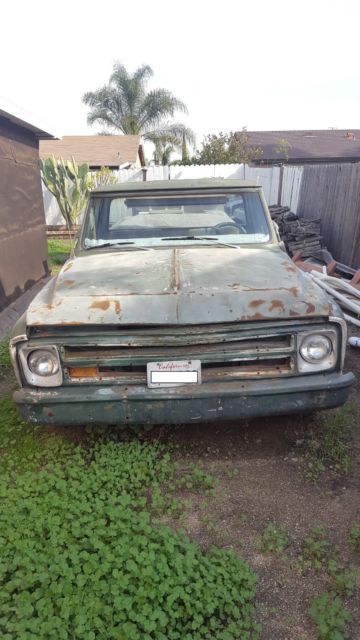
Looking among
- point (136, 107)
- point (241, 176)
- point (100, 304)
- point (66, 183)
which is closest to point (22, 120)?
point (100, 304)

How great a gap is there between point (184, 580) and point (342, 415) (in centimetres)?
190

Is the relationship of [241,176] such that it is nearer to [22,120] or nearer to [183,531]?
[22,120]

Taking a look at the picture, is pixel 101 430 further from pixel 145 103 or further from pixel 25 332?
pixel 145 103

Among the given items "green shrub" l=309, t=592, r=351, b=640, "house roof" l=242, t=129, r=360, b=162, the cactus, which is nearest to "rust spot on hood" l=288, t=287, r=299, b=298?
"green shrub" l=309, t=592, r=351, b=640

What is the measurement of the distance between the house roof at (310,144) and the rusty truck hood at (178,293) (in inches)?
975

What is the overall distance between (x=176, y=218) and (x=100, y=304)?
159cm

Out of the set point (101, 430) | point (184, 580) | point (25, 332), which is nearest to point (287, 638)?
point (184, 580)

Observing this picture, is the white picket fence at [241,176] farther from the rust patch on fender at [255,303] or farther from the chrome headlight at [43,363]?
the chrome headlight at [43,363]

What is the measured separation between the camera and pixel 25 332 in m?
2.74

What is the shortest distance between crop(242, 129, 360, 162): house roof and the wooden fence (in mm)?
17144

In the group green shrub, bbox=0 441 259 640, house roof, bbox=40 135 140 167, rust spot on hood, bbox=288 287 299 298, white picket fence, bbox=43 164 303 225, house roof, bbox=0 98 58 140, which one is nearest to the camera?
green shrub, bbox=0 441 259 640

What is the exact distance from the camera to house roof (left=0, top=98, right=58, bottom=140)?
607 centimetres

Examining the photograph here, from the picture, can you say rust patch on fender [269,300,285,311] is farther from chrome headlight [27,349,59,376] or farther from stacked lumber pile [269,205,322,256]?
stacked lumber pile [269,205,322,256]

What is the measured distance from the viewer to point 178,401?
2.75 meters
